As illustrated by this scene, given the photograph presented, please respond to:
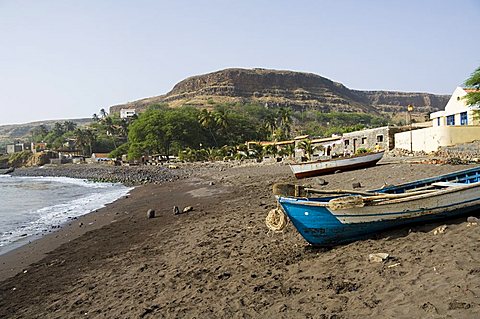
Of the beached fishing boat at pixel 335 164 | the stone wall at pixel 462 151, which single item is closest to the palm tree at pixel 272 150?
the stone wall at pixel 462 151

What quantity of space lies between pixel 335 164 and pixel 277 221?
13.7m

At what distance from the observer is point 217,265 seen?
7051 millimetres

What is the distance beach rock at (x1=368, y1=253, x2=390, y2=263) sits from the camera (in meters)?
5.52

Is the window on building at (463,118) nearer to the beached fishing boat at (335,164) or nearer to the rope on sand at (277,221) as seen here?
the beached fishing boat at (335,164)

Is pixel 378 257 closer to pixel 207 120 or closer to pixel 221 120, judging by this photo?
pixel 221 120

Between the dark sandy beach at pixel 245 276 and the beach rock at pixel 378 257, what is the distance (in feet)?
0.30

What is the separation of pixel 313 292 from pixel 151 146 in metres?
71.4

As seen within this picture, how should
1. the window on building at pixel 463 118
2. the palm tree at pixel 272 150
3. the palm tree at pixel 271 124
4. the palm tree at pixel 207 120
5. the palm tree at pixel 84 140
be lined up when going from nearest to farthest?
the window on building at pixel 463 118 < the palm tree at pixel 272 150 < the palm tree at pixel 207 120 < the palm tree at pixel 271 124 < the palm tree at pixel 84 140

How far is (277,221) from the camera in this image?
7578 millimetres

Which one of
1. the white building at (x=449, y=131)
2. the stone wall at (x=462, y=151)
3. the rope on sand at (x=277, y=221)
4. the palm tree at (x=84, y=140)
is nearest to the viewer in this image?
the rope on sand at (x=277, y=221)

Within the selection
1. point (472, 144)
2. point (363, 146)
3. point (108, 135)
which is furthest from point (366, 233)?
point (108, 135)

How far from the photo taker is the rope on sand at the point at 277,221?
747 centimetres

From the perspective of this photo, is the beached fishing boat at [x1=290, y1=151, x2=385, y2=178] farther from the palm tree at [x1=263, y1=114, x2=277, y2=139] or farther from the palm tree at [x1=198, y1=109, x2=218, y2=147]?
the palm tree at [x1=263, y1=114, x2=277, y2=139]

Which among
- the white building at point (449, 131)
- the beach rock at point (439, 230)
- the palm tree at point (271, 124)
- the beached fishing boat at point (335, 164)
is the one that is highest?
A: the palm tree at point (271, 124)
